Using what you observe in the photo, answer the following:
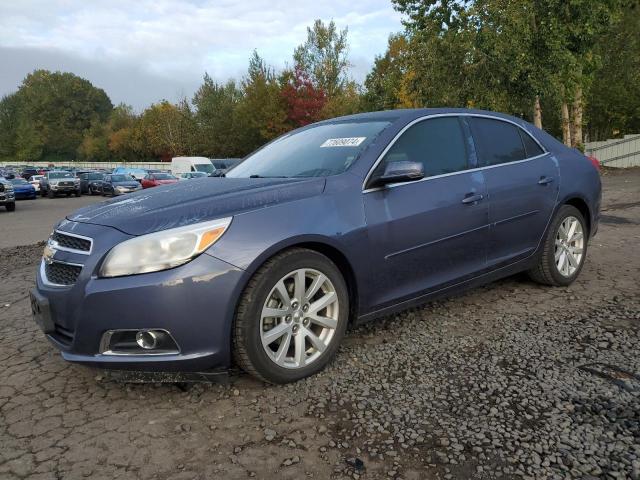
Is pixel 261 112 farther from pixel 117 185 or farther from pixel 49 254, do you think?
pixel 49 254

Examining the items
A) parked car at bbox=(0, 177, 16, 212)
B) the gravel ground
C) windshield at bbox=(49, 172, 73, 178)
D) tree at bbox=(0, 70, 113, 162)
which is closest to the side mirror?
the gravel ground

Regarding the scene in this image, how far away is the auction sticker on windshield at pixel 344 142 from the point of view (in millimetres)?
3490

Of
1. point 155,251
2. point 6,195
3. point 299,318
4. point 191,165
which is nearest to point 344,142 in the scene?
point 299,318

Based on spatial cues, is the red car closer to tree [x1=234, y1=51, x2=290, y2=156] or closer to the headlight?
tree [x1=234, y1=51, x2=290, y2=156]

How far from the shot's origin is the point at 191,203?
2857 mm

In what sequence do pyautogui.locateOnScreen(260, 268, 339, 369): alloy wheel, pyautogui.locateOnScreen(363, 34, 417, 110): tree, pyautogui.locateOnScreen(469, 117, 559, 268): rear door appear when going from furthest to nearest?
pyautogui.locateOnScreen(363, 34, 417, 110): tree, pyautogui.locateOnScreen(469, 117, 559, 268): rear door, pyautogui.locateOnScreen(260, 268, 339, 369): alloy wheel

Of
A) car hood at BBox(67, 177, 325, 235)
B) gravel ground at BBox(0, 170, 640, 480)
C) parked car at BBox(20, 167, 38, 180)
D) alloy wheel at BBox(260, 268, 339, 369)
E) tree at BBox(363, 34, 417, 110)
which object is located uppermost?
tree at BBox(363, 34, 417, 110)

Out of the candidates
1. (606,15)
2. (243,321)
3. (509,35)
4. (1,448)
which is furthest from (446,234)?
(606,15)

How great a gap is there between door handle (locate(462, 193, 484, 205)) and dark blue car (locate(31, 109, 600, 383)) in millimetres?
11

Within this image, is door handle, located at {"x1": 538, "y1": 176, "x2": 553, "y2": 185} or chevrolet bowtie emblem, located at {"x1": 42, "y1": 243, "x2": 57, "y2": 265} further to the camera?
door handle, located at {"x1": 538, "y1": 176, "x2": 553, "y2": 185}

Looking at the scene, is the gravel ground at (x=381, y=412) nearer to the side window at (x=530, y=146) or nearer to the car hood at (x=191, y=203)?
the car hood at (x=191, y=203)

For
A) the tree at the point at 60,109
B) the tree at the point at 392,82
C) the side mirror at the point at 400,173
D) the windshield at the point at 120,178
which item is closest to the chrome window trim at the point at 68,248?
the side mirror at the point at 400,173

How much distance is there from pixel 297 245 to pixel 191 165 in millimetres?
30322

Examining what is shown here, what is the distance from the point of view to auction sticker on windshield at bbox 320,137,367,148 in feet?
11.5
